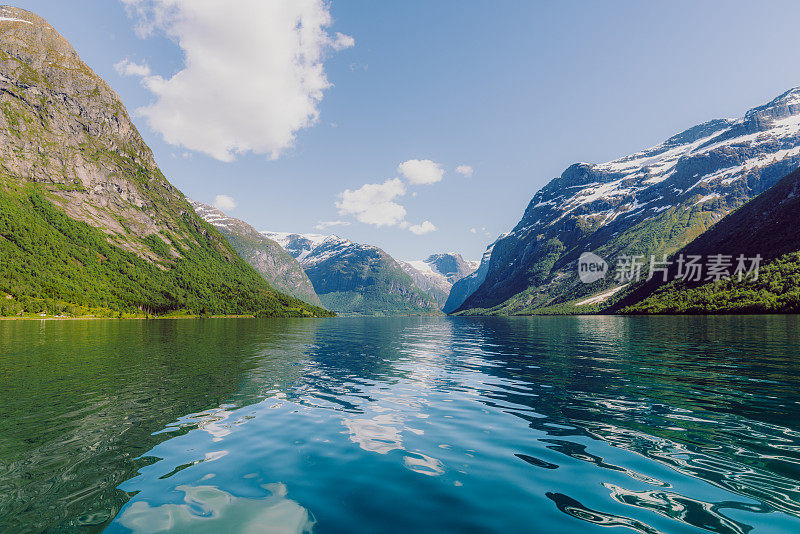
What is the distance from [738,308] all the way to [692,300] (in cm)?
3064

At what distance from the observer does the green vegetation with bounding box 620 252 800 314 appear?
153 m

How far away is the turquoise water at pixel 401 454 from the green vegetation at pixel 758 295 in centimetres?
18004

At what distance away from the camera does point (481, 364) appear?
36.8m

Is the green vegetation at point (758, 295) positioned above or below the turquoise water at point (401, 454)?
above

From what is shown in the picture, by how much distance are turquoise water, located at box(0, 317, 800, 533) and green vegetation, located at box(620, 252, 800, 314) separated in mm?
180036

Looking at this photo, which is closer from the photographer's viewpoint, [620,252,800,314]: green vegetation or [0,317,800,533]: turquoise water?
[0,317,800,533]: turquoise water

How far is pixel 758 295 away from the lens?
168 m

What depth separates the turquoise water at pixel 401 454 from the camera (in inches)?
331

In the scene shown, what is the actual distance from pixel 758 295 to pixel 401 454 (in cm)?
22789

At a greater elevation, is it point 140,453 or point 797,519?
point 797,519

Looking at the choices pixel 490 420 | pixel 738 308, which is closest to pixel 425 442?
pixel 490 420

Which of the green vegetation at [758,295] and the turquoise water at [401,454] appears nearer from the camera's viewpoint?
the turquoise water at [401,454]

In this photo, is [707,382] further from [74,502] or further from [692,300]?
[692,300]

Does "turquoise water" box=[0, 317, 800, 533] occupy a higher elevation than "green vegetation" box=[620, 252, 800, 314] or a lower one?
lower
